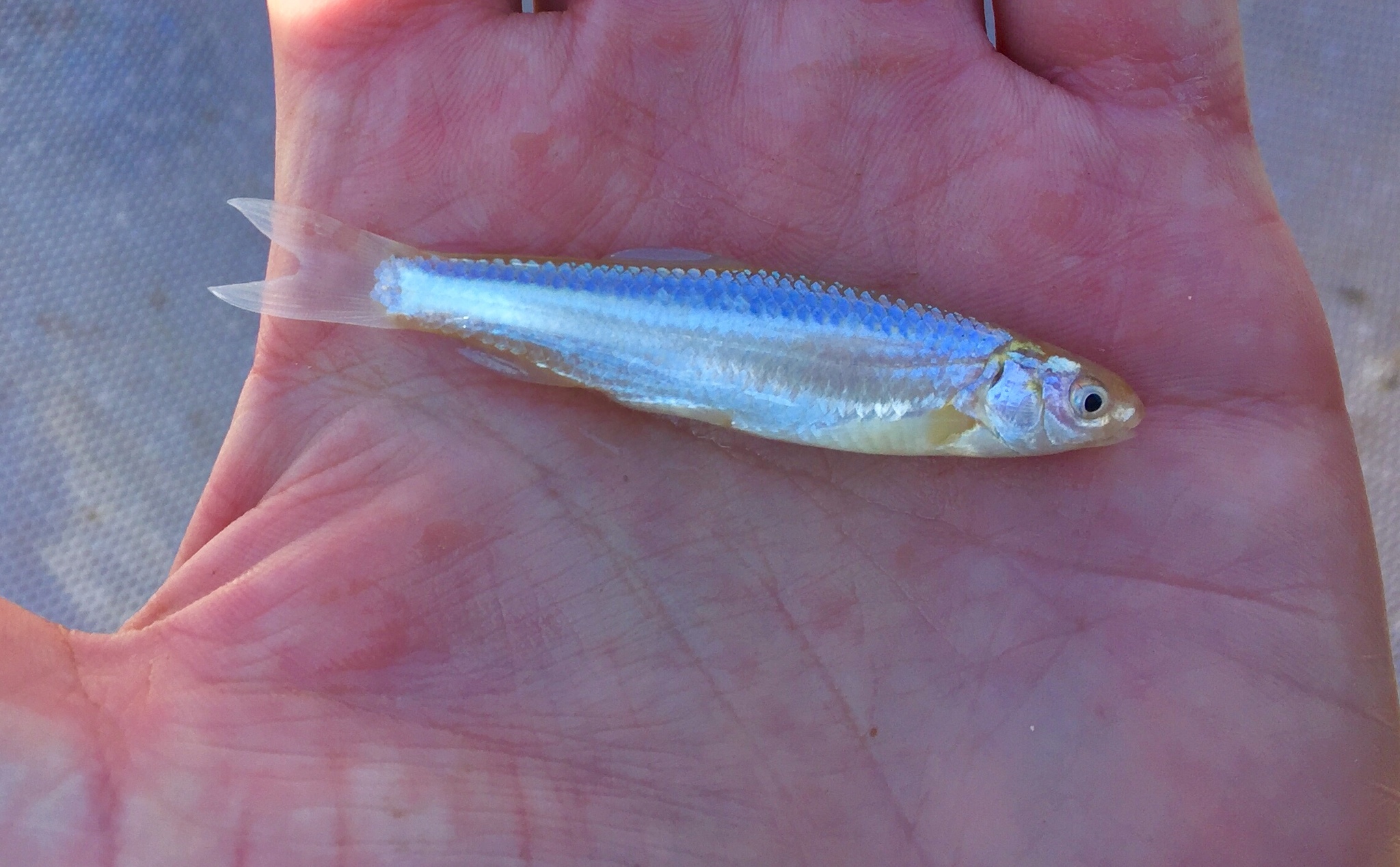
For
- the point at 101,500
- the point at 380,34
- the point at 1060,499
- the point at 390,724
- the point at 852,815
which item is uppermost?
the point at 380,34

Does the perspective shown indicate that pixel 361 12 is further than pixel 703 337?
Yes

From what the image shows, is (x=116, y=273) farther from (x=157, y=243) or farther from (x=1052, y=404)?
(x=1052, y=404)

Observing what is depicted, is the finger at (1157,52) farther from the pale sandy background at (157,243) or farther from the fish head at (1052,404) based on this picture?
the pale sandy background at (157,243)

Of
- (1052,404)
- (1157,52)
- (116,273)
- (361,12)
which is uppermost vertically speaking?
(1157,52)

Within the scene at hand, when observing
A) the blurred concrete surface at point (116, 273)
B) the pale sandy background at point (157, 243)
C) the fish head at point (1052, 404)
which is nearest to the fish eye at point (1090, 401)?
the fish head at point (1052, 404)

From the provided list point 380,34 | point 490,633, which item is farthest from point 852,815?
point 380,34

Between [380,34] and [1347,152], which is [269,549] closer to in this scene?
[380,34]

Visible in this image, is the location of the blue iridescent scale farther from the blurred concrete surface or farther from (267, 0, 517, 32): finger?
the blurred concrete surface

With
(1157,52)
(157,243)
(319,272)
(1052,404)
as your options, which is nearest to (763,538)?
(1052,404)
